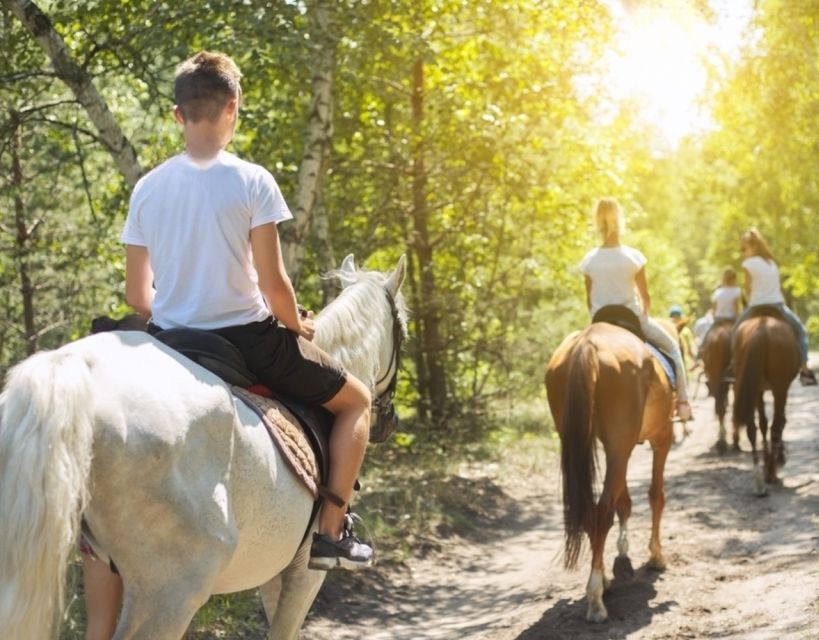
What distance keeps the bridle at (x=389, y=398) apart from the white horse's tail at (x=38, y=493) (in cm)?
234

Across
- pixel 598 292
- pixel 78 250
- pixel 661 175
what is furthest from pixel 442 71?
pixel 661 175

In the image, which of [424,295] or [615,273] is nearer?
[615,273]

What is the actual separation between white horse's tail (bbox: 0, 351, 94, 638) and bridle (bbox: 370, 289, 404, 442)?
2337mm

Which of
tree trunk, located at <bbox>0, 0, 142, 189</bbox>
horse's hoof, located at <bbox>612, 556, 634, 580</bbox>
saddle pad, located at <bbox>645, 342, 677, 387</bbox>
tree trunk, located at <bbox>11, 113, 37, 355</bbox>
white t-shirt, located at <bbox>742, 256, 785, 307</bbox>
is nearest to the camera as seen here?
tree trunk, located at <bbox>0, 0, 142, 189</bbox>

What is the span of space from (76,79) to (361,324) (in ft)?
12.1

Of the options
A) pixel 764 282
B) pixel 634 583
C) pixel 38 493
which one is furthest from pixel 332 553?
pixel 764 282

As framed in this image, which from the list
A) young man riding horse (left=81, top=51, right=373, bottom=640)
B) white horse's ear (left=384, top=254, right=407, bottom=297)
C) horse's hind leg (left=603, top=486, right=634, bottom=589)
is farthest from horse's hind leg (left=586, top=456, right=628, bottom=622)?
young man riding horse (left=81, top=51, right=373, bottom=640)

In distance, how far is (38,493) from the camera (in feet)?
10.7

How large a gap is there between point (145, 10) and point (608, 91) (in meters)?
9.68

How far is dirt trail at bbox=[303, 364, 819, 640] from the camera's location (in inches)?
286

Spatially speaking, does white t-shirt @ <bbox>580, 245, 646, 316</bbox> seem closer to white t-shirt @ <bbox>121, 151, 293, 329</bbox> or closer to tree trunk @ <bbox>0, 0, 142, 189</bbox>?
tree trunk @ <bbox>0, 0, 142, 189</bbox>

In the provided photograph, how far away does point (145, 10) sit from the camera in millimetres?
9234

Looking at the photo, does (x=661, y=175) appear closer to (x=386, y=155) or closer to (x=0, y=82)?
(x=386, y=155)

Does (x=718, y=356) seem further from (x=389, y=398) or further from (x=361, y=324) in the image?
(x=361, y=324)
